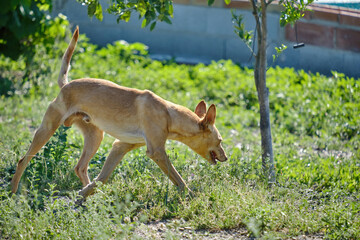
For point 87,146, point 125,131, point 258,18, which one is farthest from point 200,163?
point 258,18

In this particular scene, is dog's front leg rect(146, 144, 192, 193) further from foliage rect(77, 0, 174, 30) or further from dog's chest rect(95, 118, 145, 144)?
foliage rect(77, 0, 174, 30)

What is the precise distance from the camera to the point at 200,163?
5.75 meters

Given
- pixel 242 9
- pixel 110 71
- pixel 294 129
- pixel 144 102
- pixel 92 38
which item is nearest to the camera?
pixel 144 102

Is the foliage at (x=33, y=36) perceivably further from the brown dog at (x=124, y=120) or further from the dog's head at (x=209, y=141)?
the dog's head at (x=209, y=141)

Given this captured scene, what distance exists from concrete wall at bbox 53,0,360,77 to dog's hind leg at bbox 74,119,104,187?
5.70 meters

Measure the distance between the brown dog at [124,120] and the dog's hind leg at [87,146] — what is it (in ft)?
0.46

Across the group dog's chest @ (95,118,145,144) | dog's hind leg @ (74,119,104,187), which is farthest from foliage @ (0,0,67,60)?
dog's chest @ (95,118,145,144)

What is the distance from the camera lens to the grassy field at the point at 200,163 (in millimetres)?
4348

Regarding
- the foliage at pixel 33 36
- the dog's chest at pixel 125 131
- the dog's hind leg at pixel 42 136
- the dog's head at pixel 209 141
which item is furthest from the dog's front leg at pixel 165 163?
the foliage at pixel 33 36

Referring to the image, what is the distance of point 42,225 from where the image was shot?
4203 millimetres

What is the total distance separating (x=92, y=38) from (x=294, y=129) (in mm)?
5532

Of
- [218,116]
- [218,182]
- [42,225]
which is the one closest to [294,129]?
[218,116]

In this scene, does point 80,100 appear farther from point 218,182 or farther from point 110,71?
point 110,71

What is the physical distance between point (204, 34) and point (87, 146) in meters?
6.59
